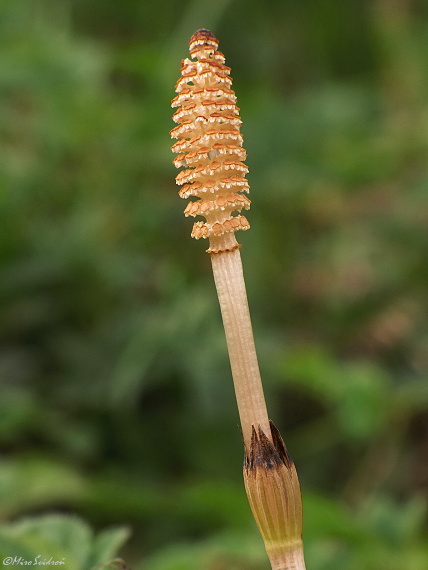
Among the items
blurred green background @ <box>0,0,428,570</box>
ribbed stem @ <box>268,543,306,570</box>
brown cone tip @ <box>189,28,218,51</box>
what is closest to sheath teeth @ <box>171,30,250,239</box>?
brown cone tip @ <box>189,28,218,51</box>

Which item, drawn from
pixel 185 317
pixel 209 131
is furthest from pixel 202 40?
pixel 185 317

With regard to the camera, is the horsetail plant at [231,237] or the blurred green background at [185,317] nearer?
the horsetail plant at [231,237]

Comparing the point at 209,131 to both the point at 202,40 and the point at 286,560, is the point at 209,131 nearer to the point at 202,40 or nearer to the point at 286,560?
the point at 202,40

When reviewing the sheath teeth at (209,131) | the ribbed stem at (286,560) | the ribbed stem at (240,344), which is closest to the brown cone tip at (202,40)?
the sheath teeth at (209,131)

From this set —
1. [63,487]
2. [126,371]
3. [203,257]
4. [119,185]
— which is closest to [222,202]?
A: [63,487]

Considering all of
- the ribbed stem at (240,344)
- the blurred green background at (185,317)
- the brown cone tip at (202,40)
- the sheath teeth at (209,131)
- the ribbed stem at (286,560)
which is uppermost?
the blurred green background at (185,317)

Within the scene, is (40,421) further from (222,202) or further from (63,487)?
(222,202)

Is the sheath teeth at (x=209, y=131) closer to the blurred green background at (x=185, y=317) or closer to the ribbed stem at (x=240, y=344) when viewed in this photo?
the ribbed stem at (x=240, y=344)

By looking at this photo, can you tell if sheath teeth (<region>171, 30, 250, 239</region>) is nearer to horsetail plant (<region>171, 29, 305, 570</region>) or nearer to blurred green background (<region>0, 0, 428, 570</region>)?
horsetail plant (<region>171, 29, 305, 570</region>)
